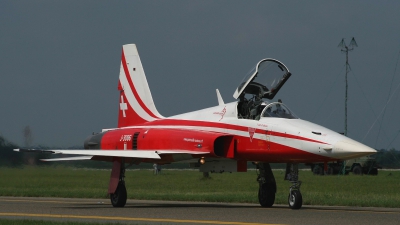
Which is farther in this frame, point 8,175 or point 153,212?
point 8,175

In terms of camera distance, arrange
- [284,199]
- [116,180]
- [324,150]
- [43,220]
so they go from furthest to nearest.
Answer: [284,199] → [116,180] → [324,150] → [43,220]

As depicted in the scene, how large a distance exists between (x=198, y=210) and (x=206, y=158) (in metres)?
1.98

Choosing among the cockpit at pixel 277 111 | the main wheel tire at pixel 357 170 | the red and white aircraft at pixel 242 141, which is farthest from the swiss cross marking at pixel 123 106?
the main wheel tire at pixel 357 170

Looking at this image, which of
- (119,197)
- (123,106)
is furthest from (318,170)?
(119,197)

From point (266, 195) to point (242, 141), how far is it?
1.93m

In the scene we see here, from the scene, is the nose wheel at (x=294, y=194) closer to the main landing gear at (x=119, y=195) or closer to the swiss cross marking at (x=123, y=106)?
the main landing gear at (x=119, y=195)

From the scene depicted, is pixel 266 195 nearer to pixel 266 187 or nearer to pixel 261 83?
pixel 266 187

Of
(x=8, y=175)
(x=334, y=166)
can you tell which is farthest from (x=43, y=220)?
(x=334, y=166)

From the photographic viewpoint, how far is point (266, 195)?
18.8 metres

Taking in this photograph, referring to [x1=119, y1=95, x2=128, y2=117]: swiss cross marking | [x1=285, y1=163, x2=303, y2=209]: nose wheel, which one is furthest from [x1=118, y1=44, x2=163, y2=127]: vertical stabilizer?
[x1=285, y1=163, x2=303, y2=209]: nose wheel

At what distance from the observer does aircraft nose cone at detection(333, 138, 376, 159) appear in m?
15.4

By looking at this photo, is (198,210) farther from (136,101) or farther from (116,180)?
(136,101)

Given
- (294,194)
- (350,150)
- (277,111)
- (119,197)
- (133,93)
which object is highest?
(133,93)

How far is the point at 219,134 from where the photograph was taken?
1809cm
